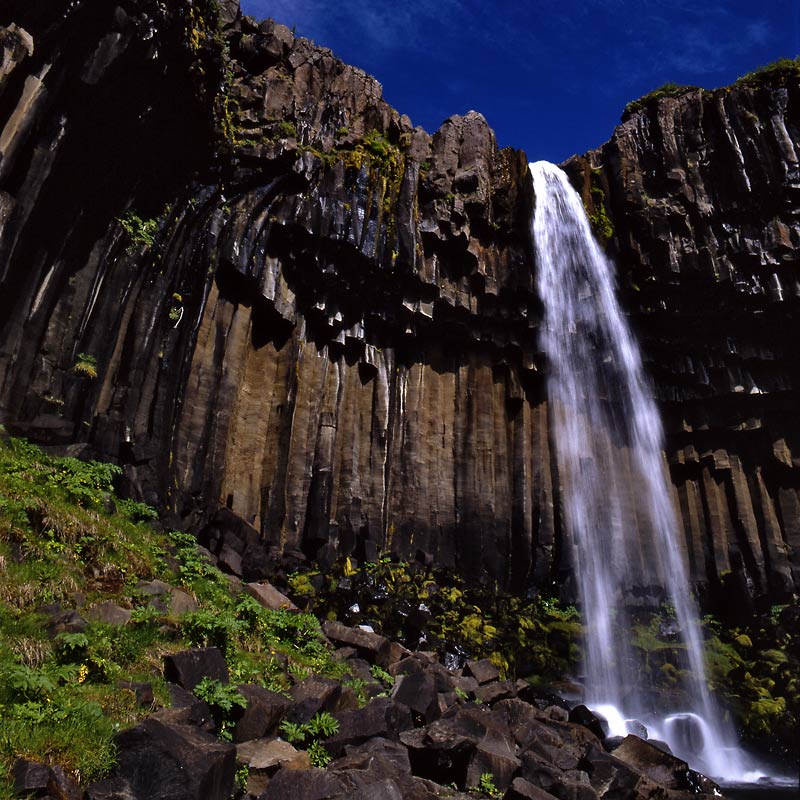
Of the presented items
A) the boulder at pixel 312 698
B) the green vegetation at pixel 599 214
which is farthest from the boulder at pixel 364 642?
the green vegetation at pixel 599 214

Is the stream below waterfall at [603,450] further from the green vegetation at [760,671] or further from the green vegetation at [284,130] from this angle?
the green vegetation at [284,130]

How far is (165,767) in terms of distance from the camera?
4.19 metres

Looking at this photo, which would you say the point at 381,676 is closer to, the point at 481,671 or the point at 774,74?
the point at 481,671

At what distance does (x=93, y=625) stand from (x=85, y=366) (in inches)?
260

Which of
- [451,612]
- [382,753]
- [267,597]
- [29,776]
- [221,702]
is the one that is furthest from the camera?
[451,612]

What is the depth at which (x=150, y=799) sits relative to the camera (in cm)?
401

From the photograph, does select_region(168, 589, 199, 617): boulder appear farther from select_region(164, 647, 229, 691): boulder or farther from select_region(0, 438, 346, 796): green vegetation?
select_region(164, 647, 229, 691): boulder

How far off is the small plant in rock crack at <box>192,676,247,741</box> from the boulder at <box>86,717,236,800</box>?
3.73 ft

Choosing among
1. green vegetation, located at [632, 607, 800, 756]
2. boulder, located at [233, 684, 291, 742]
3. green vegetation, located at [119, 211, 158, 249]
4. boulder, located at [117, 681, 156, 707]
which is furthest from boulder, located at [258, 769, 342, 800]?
green vegetation, located at [632, 607, 800, 756]

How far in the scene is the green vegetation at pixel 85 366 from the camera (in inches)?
448

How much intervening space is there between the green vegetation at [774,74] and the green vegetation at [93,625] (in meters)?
22.4

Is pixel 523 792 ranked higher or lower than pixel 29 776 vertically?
lower

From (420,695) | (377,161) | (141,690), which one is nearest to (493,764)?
(420,695)

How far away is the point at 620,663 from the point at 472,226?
13.4 meters
